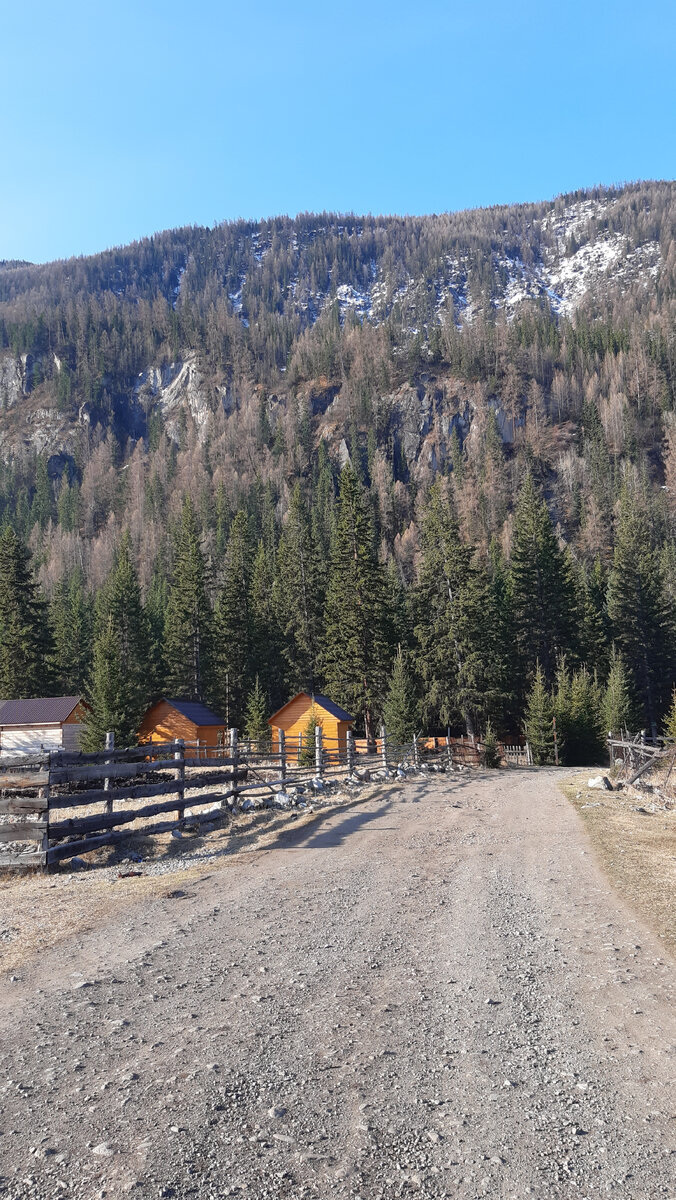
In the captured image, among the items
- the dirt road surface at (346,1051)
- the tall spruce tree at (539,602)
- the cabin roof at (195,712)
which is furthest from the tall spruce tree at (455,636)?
the dirt road surface at (346,1051)

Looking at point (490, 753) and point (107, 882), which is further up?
point (107, 882)

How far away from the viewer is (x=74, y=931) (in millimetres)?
7574

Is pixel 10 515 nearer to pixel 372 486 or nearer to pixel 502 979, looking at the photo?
pixel 372 486

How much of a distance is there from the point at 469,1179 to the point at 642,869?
26.6 feet

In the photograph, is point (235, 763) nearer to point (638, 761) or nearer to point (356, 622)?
point (638, 761)

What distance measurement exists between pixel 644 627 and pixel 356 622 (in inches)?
1303

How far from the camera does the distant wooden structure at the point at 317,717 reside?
136ft

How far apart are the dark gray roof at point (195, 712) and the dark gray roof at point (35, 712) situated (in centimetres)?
687

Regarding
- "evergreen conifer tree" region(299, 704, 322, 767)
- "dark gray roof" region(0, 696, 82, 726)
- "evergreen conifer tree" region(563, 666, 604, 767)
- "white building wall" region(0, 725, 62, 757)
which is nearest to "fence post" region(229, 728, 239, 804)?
"evergreen conifer tree" region(299, 704, 322, 767)

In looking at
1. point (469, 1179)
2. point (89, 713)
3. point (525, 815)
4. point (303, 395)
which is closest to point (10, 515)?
point (303, 395)

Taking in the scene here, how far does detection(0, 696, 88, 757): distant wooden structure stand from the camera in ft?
140

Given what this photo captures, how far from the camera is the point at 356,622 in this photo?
44.1 metres

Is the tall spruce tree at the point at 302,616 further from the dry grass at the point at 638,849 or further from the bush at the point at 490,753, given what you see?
the dry grass at the point at 638,849

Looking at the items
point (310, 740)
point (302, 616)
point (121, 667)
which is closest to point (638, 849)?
point (310, 740)
